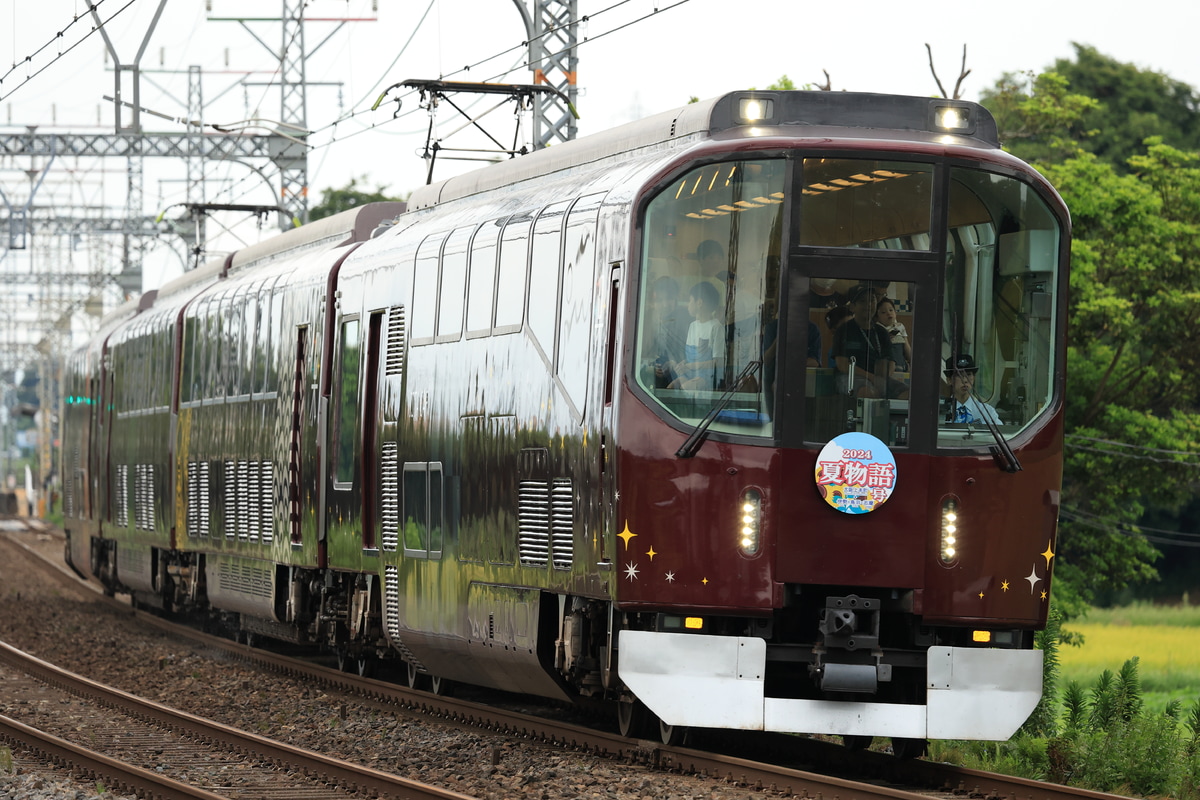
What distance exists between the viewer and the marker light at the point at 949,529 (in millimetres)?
10617

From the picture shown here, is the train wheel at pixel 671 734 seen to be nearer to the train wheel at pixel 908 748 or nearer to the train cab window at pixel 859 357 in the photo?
the train wheel at pixel 908 748

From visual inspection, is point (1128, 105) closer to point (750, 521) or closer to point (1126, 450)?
point (1126, 450)

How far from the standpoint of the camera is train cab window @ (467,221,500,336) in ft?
42.3

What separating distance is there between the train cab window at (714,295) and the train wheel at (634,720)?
2.12 metres

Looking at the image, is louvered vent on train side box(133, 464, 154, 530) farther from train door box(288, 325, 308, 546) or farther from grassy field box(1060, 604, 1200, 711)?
grassy field box(1060, 604, 1200, 711)

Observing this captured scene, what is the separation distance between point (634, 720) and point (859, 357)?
2689 millimetres

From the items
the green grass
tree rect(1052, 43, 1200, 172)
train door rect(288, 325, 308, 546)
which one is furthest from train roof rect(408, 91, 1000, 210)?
tree rect(1052, 43, 1200, 172)

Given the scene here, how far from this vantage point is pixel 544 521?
11.7 metres

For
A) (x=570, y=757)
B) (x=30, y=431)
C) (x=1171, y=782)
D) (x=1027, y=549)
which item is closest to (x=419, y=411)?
(x=570, y=757)

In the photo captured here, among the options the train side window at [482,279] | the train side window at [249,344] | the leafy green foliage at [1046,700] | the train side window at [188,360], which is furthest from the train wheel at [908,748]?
the train side window at [188,360]

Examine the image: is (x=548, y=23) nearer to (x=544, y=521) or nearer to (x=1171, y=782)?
(x=544, y=521)

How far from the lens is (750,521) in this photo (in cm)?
1047

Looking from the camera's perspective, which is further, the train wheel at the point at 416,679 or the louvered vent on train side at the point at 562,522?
the train wheel at the point at 416,679

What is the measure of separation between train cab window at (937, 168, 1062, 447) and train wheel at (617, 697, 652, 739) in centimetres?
251
